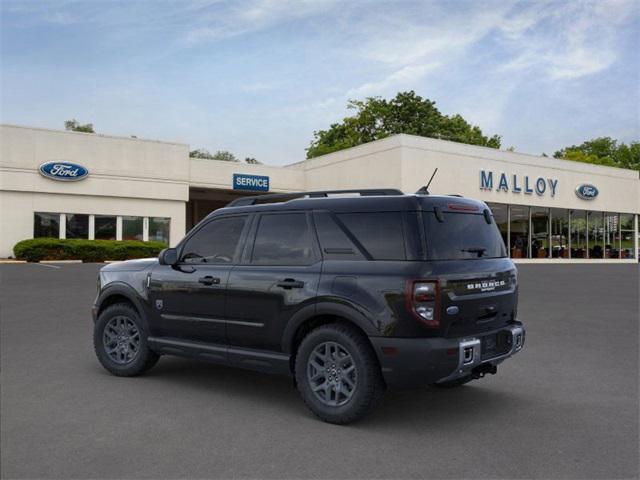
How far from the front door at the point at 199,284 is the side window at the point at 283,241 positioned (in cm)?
27

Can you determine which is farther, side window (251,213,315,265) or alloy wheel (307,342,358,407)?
side window (251,213,315,265)

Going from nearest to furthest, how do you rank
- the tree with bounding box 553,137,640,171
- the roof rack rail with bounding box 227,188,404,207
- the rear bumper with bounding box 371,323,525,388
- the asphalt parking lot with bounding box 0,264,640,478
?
the asphalt parking lot with bounding box 0,264,640,478 → the rear bumper with bounding box 371,323,525,388 → the roof rack rail with bounding box 227,188,404,207 → the tree with bounding box 553,137,640,171

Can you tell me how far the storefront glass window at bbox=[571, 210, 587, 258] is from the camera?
48.1 meters

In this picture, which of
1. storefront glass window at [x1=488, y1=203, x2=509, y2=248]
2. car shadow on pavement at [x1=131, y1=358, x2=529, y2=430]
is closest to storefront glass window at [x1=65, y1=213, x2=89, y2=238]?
storefront glass window at [x1=488, y1=203, x2=509, y2=248]

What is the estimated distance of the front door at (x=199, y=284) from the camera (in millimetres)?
5734

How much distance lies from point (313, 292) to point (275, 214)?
1.00 metres

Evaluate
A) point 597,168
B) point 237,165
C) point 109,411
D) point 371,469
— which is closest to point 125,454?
point 109,411

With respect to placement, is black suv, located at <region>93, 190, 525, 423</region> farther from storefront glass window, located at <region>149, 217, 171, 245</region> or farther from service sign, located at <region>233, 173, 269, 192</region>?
service sign, located at <region>233, 173, 269, 192</region>

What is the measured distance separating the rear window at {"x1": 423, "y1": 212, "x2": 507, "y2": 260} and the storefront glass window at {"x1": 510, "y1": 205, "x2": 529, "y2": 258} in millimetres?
40335

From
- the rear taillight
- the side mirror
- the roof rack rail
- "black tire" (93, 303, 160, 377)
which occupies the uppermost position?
the roof rack rail

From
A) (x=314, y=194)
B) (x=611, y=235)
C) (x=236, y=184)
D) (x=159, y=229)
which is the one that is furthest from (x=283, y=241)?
(x=611, y=235)

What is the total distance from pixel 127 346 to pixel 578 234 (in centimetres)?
4766

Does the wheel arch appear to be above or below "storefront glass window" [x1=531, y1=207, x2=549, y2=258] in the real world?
below

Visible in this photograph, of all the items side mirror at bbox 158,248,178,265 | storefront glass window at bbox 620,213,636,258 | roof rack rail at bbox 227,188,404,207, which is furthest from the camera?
storefront glass window at bbox 620,213,636,258
